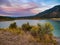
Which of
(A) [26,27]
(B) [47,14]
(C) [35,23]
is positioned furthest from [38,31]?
(B) [47,14]

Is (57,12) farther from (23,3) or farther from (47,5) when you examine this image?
(23,3)

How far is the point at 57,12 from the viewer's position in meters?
4.10

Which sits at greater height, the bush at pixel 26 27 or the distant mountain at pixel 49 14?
the distant mountain at pixel 49 14

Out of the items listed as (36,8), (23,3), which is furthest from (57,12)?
(23,3)

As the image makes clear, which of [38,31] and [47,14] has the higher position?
[47,14]

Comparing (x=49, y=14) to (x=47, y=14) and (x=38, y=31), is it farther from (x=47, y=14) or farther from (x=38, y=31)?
(x=38, y=31)

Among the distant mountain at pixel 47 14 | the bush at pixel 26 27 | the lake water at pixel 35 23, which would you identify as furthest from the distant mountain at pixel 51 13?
the bush at pixel 26 27

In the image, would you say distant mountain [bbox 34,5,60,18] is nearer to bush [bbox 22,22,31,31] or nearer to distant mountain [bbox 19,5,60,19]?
distant mountain [bbox 19,5,60,19]

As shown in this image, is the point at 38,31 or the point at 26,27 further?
the point at 38,31

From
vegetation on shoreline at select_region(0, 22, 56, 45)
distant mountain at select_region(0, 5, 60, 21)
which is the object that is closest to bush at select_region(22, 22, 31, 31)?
vegetation on shoreline at select_region(0, 22, 56, 45)

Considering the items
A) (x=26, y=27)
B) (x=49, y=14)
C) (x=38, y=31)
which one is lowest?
(x=38, y=31)

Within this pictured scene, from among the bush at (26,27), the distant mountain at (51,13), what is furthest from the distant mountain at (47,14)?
the bush at (26,27)

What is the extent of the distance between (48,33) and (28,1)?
93 cm

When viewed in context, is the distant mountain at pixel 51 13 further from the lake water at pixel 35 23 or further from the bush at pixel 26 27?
the bush at pixel 26 27
